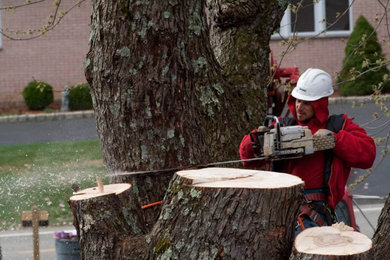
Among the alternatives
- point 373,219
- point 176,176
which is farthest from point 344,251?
point 373,219

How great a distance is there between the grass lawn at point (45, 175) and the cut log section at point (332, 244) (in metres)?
5.17

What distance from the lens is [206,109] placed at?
518 cm

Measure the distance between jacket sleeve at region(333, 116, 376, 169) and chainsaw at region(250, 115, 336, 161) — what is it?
0.16ft

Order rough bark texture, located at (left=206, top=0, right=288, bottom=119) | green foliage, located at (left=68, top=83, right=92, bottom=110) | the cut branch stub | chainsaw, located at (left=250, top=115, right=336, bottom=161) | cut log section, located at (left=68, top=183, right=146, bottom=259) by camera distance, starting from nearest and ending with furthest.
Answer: the cut branch stub → cut log section, located at (left=68, top=183, right=146, bottom=259) → chainsaw, located at (left=250, top=115, right=336, bottom=161) → rough bark texture, located at (left=206, top=0, right=288, bottom=119) → green foliage, located at (left=68, top=83, right=92, bottom=110)

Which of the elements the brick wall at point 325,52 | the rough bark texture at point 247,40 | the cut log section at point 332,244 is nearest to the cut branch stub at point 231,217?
the cut log section at point 332,244

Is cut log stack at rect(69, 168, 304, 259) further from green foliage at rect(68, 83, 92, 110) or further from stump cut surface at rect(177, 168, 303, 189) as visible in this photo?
green foliage at rect(68, 83, 92, 110)

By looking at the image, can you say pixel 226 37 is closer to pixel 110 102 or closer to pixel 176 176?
pixel 110 102

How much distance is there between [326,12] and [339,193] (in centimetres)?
1584

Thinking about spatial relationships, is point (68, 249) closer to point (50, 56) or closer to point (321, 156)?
point (321, 156)

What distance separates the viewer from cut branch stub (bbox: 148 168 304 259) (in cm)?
367

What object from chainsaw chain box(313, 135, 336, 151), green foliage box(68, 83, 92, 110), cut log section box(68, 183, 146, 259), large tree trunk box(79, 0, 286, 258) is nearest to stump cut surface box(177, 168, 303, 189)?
cut log section box(68, 183, 146, 259)

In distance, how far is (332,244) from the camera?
3557mm

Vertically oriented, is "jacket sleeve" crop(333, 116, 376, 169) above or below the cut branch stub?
above

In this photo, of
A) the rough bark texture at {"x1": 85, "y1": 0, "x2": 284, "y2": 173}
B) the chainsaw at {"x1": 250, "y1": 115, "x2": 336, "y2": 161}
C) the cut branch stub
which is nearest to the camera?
the cut branch stub
